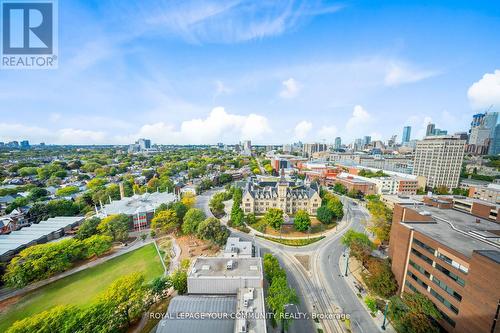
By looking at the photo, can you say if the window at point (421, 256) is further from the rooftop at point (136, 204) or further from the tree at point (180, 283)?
the rooftop at point (136, 204)

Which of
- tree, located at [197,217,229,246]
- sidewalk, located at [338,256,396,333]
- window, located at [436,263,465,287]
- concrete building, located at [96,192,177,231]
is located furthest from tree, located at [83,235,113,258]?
window, located at [436,263,465,287]

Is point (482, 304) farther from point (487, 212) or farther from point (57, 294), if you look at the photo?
point (57, 294)

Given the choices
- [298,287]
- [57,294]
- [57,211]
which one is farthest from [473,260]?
[57,211]

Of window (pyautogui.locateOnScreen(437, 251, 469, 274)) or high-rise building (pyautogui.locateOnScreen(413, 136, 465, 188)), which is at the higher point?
high-rise building (pyautogui.locateOnScreen(413, 136, 465, 188))

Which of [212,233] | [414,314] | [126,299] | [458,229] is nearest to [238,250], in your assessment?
[212,233]

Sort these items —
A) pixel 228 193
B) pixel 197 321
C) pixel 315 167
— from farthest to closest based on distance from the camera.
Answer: pixel 315 167
pixel 228 193
pixel 197 321

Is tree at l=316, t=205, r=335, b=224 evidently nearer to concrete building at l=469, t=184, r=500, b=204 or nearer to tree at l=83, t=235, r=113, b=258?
tree at l=83, t=235, r=113, b=258
